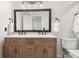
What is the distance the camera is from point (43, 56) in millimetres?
4023

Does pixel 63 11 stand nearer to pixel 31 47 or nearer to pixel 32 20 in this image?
pixel 32 20

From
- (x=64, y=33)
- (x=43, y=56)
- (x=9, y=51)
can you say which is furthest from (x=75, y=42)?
(x=9, y=51)

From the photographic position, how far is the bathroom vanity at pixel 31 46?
3996 millimetres

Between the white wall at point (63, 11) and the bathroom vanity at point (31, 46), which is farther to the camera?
the white wall at point (63, 11)

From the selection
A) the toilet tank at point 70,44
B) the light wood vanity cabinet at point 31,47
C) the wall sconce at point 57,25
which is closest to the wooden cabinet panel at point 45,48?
the light wood vanity cabinet at point 31,47

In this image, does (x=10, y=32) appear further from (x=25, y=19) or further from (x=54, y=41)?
(x=54, y=41)

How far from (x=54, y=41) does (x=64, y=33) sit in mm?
1018

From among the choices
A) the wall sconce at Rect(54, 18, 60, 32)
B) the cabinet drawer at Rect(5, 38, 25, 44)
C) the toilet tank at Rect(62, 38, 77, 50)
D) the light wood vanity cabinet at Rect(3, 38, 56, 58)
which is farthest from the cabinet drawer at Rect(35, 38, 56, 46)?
the wall sconce at Rect(54, 18, 60, 32)

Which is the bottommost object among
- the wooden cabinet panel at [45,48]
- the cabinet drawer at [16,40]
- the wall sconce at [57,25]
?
the wooden cabinet panel at [45,48]

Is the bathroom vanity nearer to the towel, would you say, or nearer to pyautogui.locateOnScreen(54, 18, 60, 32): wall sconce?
pyautogui.locateOnScreen(54, 18, 60, 32): wall sconce

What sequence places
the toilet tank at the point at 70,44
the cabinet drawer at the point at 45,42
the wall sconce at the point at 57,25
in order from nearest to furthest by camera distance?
the cabinet drawer at the point at 45,42
the toilet tank at the point at 70,44
the wall sconce at the point at 57,25

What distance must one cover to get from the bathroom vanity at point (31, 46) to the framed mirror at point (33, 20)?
889 millimetres

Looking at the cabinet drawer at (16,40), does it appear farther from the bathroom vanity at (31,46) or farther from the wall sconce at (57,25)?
the wall sconce at (57,25)

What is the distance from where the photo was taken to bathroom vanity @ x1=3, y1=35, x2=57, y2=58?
13.1ft
